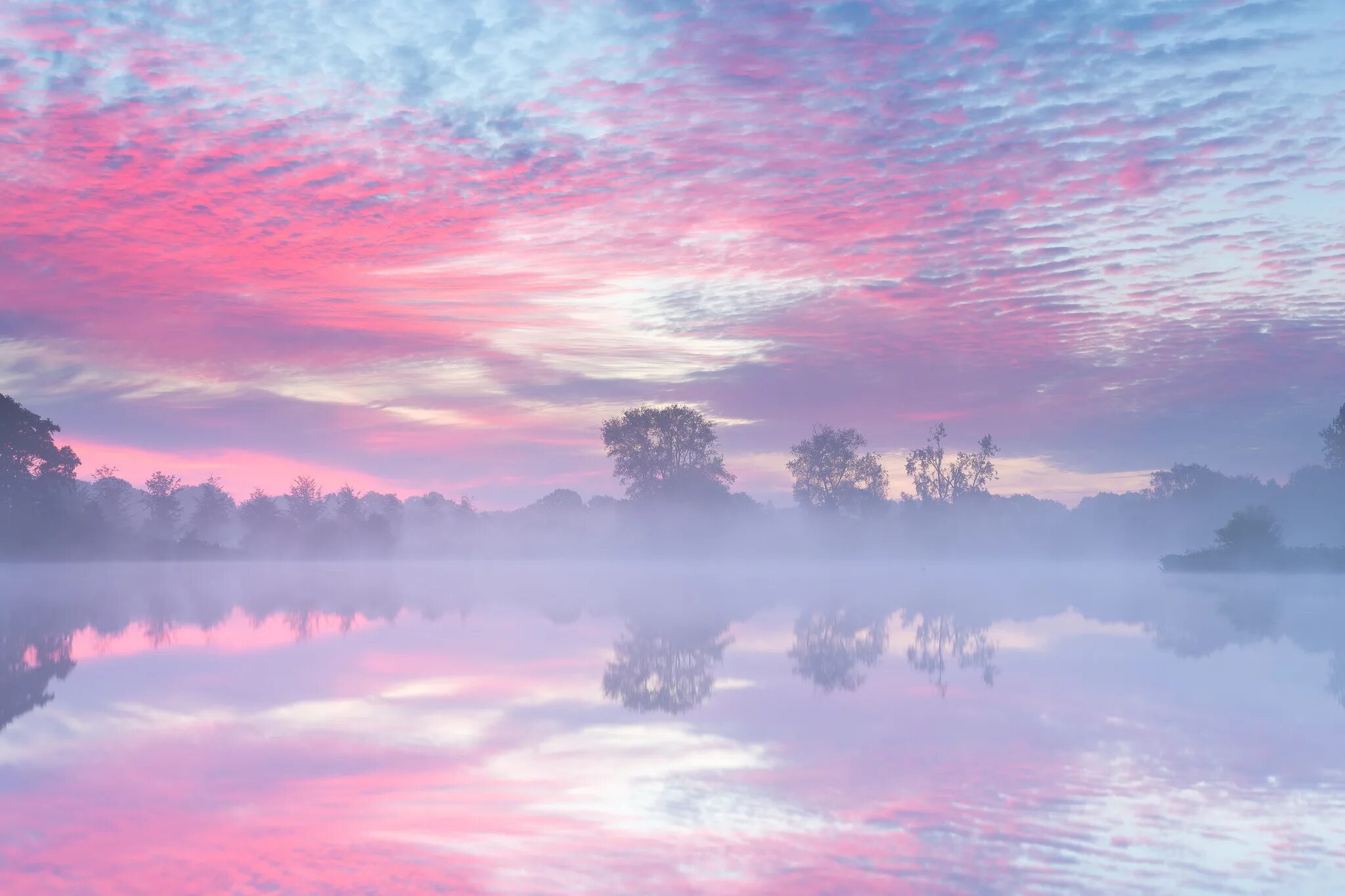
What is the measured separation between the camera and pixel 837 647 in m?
16.0

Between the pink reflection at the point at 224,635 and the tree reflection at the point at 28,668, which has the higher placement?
the tree reflection at the point at 28,668

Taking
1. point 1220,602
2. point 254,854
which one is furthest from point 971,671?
point 1220,602

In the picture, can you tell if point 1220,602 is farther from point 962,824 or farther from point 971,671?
point 962,824

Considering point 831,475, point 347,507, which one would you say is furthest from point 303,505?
point 831,475

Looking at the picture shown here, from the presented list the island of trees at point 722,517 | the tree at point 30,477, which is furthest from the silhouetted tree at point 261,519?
the tree at point 30,477

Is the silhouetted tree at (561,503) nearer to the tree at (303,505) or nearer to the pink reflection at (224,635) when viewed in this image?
the tree at (303,505)

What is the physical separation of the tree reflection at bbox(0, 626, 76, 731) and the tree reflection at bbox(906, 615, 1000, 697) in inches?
375

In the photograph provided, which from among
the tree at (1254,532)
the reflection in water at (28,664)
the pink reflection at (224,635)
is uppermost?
the tree at (1254,532)

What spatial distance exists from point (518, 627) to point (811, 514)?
6706 cm

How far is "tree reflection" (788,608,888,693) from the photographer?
491 inches

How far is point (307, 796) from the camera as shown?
6688mm

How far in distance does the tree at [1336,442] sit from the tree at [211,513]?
94004 mm

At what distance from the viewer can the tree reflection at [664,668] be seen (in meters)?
10.8

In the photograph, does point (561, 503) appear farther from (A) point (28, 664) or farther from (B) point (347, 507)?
(A) point (28, 664)
